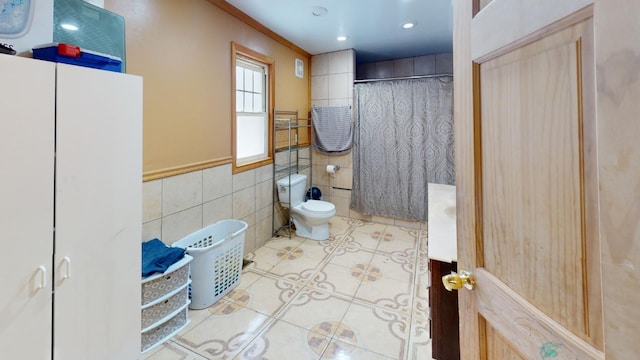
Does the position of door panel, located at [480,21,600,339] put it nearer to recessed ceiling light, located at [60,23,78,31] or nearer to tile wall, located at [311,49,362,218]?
recessed ceiling light, located at [60,23,78,31]

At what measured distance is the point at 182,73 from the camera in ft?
6.62

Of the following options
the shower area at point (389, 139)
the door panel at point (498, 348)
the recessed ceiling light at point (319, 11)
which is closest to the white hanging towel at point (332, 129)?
the shower area at point (389, 139)

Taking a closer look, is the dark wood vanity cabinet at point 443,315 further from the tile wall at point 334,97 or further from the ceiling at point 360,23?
the tile wall at point 334,97

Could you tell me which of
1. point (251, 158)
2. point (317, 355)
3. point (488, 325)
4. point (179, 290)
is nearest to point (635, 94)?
point (488, 325)

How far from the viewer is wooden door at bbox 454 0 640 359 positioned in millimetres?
392

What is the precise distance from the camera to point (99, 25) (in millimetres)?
1486

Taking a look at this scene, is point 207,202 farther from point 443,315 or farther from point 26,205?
point 443,315

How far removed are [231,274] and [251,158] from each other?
4.10 ft

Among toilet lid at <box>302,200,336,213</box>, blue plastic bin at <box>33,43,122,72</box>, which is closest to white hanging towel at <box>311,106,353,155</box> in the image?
toilet lid at <box>302,200,336,213</box>

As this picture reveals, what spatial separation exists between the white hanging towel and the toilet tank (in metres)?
0.72

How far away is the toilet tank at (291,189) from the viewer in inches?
126

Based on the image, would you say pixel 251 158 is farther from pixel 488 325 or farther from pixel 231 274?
pixel 488 325

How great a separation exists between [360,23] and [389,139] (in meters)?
1.39

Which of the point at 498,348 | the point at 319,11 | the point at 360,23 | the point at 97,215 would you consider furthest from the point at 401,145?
the point at 97,215
